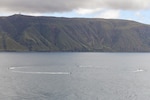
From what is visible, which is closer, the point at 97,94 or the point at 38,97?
the point at 38,97

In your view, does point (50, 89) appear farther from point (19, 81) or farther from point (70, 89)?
point (19, 81)

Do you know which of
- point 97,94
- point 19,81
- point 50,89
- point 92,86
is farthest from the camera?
point 19,81

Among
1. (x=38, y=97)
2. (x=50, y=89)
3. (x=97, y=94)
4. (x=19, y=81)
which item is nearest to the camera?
(x=38, y=97)

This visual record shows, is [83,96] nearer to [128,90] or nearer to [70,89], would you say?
[70,89]

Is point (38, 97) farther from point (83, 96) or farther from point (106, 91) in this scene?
point (106, 91)

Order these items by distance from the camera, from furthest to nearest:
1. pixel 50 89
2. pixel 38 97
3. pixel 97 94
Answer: pixel 50 89 < pixel 97 94 < pixel 38 97

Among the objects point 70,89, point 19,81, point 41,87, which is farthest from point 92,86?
point 19,81

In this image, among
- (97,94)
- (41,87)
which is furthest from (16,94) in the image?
(97,94)

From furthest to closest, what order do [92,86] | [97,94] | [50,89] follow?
[92,86] < [50,89] < [97,94]

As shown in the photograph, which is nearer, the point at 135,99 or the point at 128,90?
the point at 135,99
